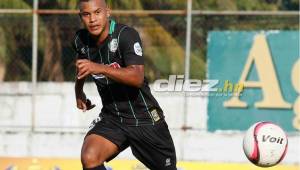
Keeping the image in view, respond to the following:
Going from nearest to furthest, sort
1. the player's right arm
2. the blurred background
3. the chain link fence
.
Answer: the player's right arm → the blurred background → the chain link fence

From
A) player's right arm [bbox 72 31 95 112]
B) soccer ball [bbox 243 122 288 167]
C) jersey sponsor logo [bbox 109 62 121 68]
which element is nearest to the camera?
jersey sponsor logo [bbox 109 62 121 68]

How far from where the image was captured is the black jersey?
19.2ft

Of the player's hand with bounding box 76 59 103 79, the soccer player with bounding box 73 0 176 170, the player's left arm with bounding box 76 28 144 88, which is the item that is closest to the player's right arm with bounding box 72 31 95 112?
the soccer player with bounding box 73 0 176 170

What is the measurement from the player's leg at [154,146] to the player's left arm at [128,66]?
0.53 meters

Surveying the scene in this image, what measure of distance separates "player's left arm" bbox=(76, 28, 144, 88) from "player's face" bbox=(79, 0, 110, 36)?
0.20 m

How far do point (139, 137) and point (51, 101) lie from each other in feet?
18.1

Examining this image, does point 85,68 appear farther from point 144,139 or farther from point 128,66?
point 144,139

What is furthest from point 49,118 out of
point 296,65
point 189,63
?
point 296,65

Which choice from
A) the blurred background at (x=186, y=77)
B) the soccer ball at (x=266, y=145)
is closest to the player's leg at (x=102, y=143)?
the soccer ball at (x=266, y=145)

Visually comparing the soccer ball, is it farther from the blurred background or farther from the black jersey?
the blurred background

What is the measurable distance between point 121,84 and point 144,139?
0.53 metres

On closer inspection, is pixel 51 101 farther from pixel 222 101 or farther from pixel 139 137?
pixel 139 137

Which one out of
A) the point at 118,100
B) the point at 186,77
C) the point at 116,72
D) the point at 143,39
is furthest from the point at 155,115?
the point at 143,39

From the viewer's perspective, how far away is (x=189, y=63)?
11.2 m
